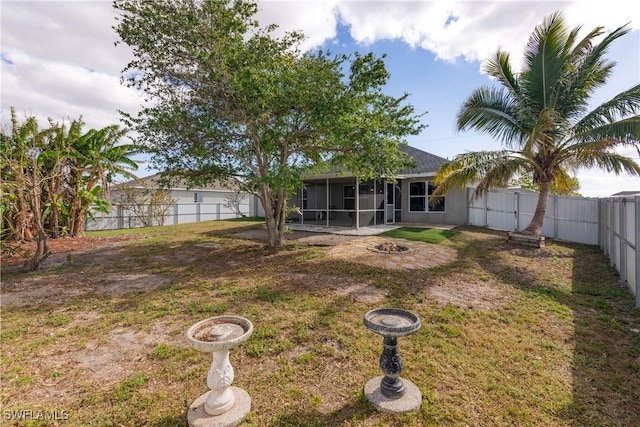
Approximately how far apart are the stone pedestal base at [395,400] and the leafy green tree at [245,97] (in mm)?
4998

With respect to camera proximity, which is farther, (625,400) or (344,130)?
(344,130)

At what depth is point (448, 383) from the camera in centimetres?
293

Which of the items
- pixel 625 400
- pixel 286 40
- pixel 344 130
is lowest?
Result: pixel 625 400

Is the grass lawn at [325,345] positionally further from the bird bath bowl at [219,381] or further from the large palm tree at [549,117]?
the large palm tree at [549,117]

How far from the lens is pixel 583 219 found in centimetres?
1002

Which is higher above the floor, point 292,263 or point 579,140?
point 579,140

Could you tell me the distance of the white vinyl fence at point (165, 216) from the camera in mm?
18109

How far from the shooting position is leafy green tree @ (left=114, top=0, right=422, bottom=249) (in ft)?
21.8

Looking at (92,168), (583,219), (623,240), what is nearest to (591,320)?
(623,240)

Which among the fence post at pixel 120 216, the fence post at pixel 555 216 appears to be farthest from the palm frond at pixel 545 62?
the fence post at pixel 120 216

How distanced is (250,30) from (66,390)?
7.87m

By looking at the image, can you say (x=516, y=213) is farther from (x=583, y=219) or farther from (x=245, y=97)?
(x=245, y=97)

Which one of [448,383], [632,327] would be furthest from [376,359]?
[632,327]

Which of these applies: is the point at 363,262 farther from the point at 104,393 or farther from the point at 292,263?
the point at 104,393
